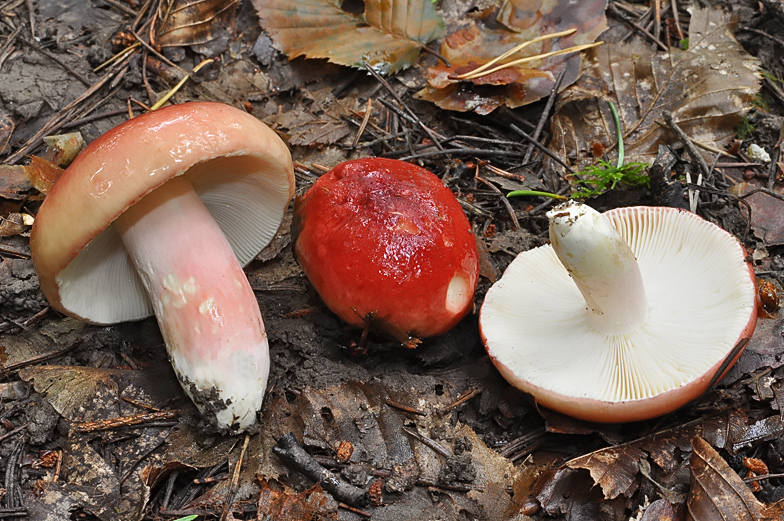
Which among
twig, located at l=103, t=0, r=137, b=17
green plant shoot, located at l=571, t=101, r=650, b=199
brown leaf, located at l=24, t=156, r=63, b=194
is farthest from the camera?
twig, located at l=103, t=0, r=137, b=17

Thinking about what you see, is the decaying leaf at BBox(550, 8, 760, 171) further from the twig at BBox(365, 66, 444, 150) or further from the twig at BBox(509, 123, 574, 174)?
the twig at BBox(365, 66, 444, 150)

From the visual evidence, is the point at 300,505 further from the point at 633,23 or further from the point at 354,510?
the point at 633,23

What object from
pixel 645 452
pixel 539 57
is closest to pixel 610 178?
pixel 539 57

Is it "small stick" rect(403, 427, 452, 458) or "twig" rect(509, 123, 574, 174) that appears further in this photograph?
"twig" rect(509, 123, 574, 174)

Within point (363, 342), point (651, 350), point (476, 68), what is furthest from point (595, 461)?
point (476, 68)

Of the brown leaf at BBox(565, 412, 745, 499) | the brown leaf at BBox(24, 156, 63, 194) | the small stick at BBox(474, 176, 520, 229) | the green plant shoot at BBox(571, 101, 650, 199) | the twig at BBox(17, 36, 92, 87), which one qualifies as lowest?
the brown leaf at BBox(565, 412, 745, 499)

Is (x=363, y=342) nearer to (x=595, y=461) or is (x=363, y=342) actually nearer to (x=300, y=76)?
(x=595, y=461)

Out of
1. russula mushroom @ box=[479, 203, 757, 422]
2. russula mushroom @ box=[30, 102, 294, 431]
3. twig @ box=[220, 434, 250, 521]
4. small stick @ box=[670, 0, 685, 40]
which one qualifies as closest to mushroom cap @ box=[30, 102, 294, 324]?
russula mushroom @ box=[30, 102, 294, 431]
